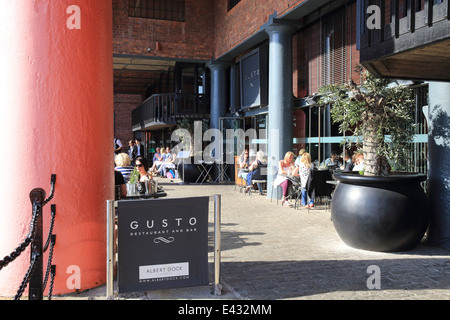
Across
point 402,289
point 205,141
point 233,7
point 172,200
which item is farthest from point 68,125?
point 205,141

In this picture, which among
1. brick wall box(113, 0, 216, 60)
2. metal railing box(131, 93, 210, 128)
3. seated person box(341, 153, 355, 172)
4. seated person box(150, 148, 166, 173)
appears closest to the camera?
seated person box(341, 153, 355, 172)

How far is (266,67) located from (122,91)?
746 inches

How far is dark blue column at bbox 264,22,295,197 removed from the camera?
11086mm

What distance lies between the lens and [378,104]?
19.4 ft

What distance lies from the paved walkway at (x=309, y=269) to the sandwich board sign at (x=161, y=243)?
12.4 inches

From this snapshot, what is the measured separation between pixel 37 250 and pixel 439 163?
5253 millimetres

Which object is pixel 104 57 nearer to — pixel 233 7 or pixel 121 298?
pixel 121 298

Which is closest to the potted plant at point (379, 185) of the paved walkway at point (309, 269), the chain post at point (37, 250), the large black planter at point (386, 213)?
the large black planter at point (386, 213)

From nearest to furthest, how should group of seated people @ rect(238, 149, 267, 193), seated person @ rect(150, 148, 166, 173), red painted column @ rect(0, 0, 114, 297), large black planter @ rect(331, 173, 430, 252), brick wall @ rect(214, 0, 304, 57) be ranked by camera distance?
red painted column @ rect(0, 0, 114, 297) < large black planter @ rect(331, 173, 430, 252) < brick wall @ rect(214, 0, 304, 57) < group of seated people @ rect(238, 149, 267, 193) < seated person @ rect(150, 148, 166, 173)

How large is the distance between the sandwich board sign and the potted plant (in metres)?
2.64

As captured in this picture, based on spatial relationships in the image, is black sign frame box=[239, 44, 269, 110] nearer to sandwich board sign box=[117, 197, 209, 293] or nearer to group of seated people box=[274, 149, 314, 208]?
group of seated people box=[274, 149, 314, 208]

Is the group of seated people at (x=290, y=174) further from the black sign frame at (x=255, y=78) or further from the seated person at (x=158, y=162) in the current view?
the seated person at (x=158, y=162)

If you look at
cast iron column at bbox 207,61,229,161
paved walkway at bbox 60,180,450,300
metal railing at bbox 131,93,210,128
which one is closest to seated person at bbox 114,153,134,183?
paved walkway at bbox 60,180,450,300

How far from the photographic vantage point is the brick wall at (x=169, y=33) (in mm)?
15734
